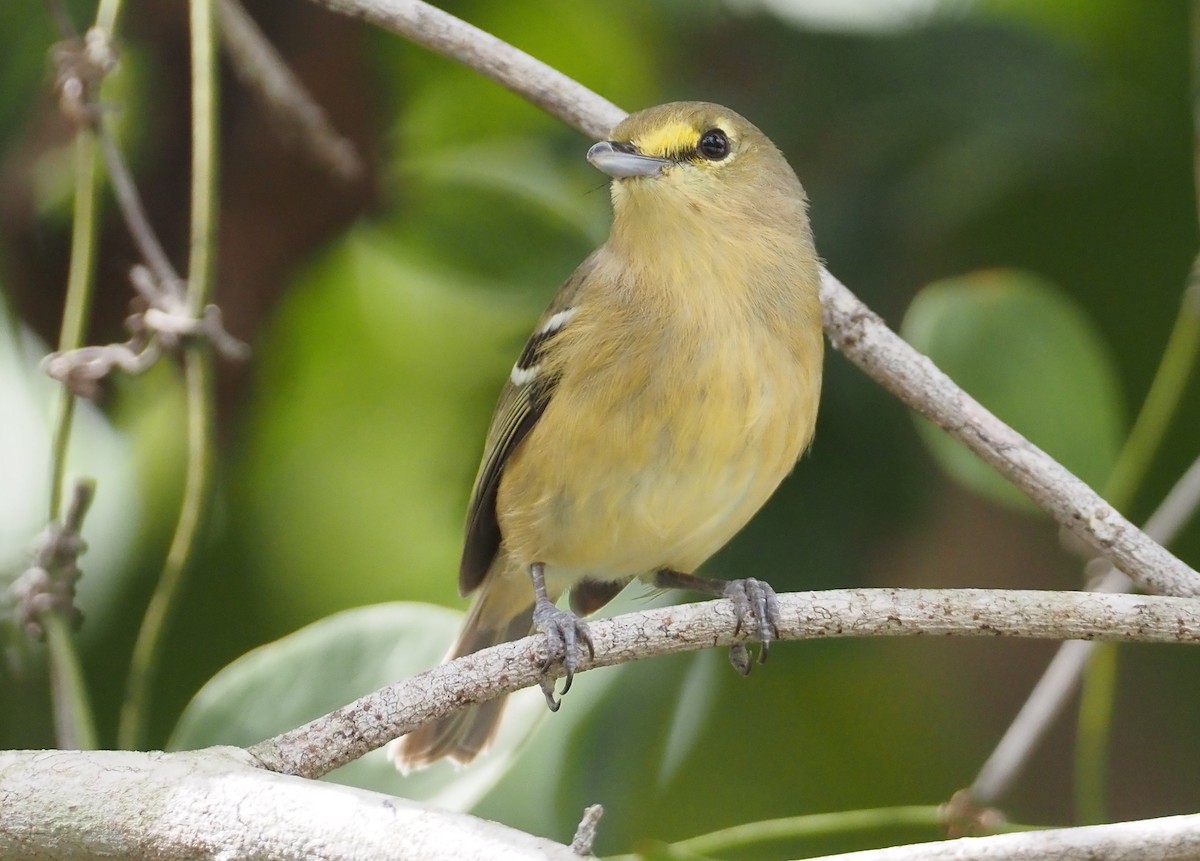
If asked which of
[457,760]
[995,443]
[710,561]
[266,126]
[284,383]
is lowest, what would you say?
[457,760]

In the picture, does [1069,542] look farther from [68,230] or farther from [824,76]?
[68,230]

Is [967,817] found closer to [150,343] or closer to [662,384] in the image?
[662,384]

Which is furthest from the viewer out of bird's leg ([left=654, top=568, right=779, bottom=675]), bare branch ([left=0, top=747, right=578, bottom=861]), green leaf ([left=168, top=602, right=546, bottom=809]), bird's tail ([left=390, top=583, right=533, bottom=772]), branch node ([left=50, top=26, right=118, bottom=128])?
bird's tail ([left=390, top=583, right=533, bottom=772])

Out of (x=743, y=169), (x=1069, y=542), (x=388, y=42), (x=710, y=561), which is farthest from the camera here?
(x=388, y=42)

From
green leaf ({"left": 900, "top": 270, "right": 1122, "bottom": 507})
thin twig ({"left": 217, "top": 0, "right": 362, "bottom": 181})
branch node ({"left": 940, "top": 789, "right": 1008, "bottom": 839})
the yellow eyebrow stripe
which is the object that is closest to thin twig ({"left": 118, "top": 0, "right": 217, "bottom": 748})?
thin twig ({"left": 217, "top": 0, "right": 362, "bottom": 181})

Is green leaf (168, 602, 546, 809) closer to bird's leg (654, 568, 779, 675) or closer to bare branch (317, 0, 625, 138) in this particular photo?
bird's leg (654, 568, 779, 675)

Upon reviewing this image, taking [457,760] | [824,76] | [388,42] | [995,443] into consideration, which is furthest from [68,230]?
[995,443]

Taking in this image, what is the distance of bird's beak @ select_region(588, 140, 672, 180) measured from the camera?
262cm

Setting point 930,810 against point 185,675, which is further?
point 185,675

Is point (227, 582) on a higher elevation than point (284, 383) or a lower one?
lower

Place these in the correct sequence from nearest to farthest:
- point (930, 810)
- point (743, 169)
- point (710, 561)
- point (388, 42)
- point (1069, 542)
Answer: point (930, 810) < point (743, 169) < point (1069, 542) < point (710, 561) < point (388, 42)

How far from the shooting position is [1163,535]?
2840 mm

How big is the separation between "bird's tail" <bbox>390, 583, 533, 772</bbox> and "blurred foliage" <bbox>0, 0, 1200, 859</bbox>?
0.36 ft

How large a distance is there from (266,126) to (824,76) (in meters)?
1.57
